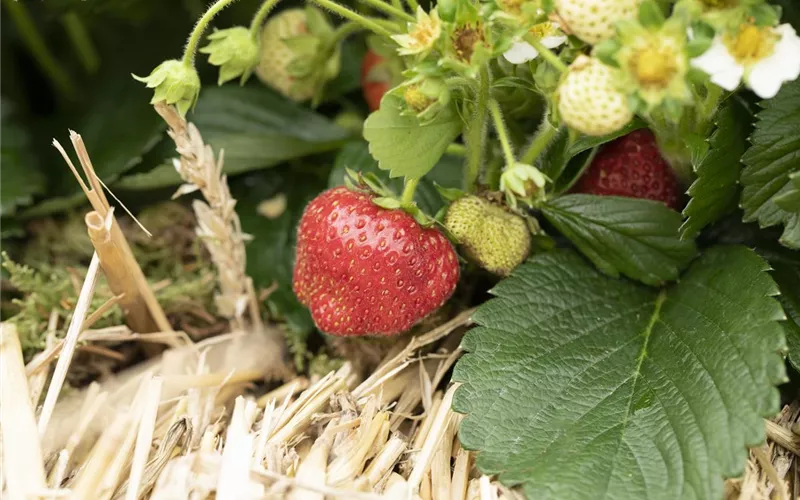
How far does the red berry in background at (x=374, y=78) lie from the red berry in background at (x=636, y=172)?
0.35m

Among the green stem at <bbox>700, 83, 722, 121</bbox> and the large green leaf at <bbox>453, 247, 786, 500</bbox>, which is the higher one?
the green stem at <bbox>700, 83, 722, 121</bbox>

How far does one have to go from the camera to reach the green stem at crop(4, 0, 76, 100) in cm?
132

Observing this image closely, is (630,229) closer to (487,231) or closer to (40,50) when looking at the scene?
(487,231)

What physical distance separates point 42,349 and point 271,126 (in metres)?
0.48

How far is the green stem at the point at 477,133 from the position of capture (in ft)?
2.67

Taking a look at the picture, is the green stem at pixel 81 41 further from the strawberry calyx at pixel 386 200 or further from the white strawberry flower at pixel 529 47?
the white strawberry flower at pixel 529 47

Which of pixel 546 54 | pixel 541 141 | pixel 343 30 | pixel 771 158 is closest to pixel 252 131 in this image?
pixel 343 30

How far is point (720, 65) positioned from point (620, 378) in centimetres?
34

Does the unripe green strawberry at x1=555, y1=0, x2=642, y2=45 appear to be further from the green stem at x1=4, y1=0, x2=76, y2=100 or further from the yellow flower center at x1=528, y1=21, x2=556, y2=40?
the green stem at x1=4, y1=0, x2=76, y2=100

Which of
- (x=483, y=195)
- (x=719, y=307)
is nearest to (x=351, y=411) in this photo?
(x=483, y=195)

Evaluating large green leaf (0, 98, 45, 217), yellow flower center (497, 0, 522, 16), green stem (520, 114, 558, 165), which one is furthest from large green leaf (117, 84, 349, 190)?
yellow flower center (497, 0, 522, 16)

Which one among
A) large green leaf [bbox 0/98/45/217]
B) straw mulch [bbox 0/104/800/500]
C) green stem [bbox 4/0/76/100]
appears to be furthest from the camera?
green stem [bbox 4/0/76/100]

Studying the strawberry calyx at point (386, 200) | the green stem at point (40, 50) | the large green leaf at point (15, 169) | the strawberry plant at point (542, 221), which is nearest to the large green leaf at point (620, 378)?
the strawberry plant at point (542, 221)

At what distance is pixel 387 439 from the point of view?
85 cm
